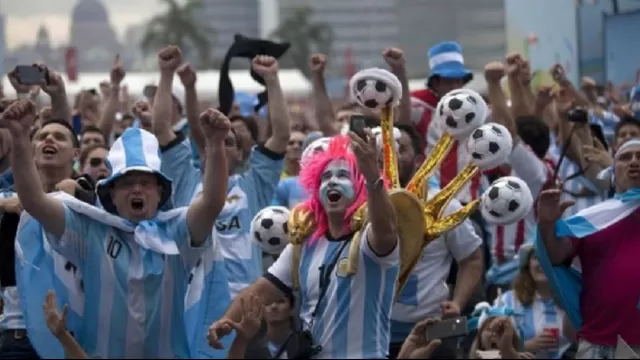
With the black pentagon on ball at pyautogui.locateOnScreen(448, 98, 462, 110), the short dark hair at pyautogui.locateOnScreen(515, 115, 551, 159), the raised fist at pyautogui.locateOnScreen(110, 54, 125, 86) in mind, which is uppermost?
the black pentagon on ball at pyautogui.locateOnScreen(448, 98, 462, 110)

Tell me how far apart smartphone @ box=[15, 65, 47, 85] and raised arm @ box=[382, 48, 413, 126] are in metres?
1.95

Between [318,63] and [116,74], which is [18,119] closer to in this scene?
[318,63]

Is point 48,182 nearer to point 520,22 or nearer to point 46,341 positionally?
point 46,341

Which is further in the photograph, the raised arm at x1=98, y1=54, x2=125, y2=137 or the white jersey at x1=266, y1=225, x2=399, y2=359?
the raised arm at x1=98, y1=54, x2=125, y2=137

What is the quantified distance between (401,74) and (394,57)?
15 cm

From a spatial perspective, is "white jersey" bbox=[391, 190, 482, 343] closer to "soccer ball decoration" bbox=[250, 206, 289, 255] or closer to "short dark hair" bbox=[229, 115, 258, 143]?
"soccer ball decoration" bbox=[250, 206, 289, 255]

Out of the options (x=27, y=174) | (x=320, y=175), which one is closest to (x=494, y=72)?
(x=320, y=175)

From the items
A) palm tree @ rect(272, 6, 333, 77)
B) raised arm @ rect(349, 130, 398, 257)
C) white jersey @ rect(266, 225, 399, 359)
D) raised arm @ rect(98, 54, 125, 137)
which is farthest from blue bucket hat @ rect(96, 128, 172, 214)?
palm tree @ rect(272, 6, 333, 77)

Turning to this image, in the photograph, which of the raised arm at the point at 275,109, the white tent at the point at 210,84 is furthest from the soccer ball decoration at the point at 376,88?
the white tent at the point at 210,84

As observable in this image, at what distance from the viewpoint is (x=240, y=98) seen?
1867 cm

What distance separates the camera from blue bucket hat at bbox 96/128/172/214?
309 inches

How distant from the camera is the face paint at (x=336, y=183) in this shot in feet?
26.2

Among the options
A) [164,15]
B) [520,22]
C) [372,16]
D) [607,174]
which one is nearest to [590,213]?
[607,174]

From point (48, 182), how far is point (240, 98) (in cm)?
955
